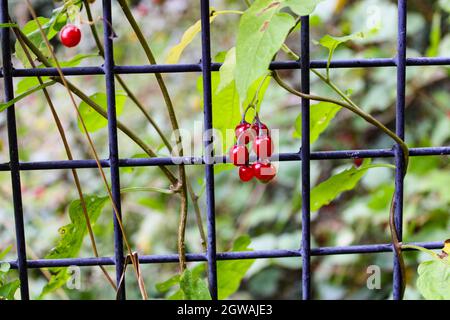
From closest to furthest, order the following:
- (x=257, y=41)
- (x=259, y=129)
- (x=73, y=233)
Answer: (x=257, y=41), (x=259, y=129), (x=73, y=233)

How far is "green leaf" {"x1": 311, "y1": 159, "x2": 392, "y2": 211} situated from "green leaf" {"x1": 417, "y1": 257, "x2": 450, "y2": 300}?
0.15 meters

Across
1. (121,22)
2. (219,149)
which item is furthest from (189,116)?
(219,149)

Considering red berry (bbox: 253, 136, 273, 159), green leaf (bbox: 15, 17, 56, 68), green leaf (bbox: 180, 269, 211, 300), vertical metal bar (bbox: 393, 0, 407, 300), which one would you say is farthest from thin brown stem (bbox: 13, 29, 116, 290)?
vertical metal bar (bbox: 393, 0, 407, 300)

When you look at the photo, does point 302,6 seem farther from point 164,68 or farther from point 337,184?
point 337,184

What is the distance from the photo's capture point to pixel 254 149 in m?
0.73

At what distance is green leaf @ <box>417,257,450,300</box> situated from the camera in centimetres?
70

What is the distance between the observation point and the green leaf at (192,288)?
0.71 m

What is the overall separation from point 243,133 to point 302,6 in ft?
0.50

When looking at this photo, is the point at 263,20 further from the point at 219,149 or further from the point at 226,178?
the point at 226,178

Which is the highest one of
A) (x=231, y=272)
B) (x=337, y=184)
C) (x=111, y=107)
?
(x=111, y=107)

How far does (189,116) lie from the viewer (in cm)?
213

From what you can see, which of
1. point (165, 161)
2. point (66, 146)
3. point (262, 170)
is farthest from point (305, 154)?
point (66, 146)

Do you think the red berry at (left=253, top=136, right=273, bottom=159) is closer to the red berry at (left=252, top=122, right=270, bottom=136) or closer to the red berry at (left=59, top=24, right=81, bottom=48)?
the red berry at (left=252, top=122, right=270, bottom=136)
